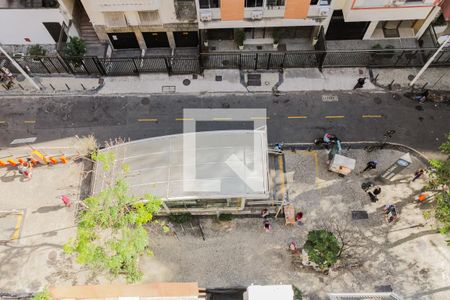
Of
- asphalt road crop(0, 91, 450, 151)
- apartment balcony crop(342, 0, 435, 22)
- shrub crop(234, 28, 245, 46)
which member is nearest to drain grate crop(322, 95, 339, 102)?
asphalt road crop(0, 91, 450, 151)

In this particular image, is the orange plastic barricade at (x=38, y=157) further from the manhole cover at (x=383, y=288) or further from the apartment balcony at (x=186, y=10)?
the manhole cover at (x=383, y=288)

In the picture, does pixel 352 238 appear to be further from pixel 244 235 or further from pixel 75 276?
pixel 75 276

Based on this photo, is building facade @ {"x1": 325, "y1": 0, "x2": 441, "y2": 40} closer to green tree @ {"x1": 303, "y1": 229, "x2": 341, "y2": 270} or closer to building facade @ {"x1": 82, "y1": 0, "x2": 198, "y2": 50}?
building facade @ {"x1": 82, "y1": 0, "x2": 198, "y2": 50}

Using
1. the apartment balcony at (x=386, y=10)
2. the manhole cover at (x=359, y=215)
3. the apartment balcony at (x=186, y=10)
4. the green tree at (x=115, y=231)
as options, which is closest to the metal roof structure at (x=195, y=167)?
the green tree at (x=115, y=231)

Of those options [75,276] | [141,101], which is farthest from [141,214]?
[141,101]

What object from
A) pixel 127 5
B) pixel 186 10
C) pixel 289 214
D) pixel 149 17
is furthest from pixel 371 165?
pixel 127 5

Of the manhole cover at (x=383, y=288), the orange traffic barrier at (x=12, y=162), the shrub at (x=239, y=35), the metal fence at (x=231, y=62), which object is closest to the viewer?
the manhole cover at (x=383, y=288)

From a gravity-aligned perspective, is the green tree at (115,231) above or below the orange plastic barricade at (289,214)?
below
